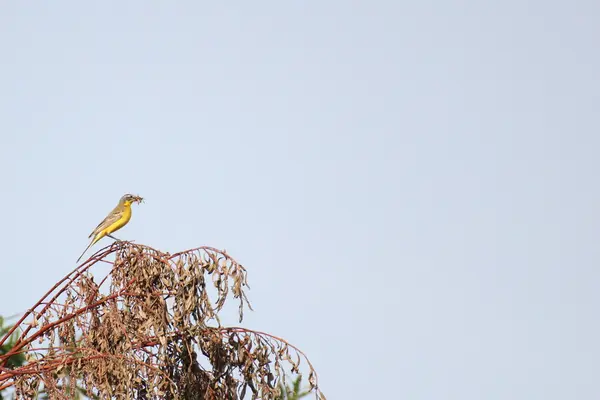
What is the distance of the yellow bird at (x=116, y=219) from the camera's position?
1017cm

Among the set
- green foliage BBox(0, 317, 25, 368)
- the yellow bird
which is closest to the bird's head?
the yellow bird

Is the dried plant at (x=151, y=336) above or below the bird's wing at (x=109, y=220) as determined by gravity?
below

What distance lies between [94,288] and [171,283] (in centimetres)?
58

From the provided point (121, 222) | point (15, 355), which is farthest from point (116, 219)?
point (15, 355)

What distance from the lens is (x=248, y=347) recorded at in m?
7.47

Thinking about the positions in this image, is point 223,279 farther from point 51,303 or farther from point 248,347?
point 51,303

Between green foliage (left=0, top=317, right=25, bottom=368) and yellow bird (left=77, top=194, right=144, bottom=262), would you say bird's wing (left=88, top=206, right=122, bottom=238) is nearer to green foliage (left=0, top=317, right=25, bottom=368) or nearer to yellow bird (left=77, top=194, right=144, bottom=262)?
yellow bird (left=77, top=194, right=144, bottom=262)

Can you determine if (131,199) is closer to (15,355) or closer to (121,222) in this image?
(121,222)

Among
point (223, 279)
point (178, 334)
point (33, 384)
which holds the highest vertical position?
point (223, 279)

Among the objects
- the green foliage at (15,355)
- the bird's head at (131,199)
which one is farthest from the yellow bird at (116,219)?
the green foliage at (15,355)

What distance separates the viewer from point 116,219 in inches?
401

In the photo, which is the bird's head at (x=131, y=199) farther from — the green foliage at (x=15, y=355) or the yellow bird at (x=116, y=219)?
the green foliage at (x=15, y=355)

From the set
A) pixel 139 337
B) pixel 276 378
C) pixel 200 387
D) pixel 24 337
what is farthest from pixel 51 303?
pixel 276 378

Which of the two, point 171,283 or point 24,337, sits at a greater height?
point 171,283
